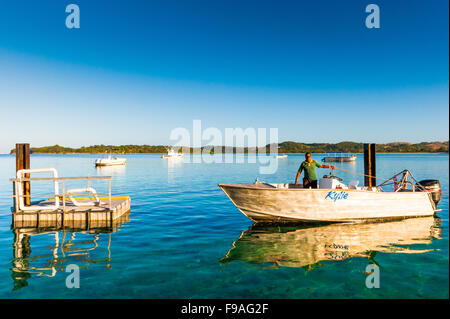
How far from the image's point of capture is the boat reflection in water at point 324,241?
27.4 ft

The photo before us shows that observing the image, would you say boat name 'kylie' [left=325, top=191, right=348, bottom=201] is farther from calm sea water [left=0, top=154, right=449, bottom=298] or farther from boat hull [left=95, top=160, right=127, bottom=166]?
boat hull [left=95, top=160, right=127, bottom=166]

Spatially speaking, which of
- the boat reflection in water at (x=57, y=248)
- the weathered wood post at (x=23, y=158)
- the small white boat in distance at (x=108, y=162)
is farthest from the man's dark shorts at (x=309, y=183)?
the small white boat in distance at (x=108, y=162)

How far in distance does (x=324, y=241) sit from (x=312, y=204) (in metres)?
1.73

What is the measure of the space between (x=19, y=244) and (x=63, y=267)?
11.7 feet

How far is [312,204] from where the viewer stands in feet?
36.4

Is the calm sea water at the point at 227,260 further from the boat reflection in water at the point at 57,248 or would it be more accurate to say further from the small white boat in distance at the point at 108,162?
the small white boat in distance at the point at 108,162

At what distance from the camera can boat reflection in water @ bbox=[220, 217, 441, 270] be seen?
329 inches

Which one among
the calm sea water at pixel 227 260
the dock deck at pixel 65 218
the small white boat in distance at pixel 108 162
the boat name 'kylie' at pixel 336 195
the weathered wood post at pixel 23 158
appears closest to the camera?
the calm sea water at pixel 227 260

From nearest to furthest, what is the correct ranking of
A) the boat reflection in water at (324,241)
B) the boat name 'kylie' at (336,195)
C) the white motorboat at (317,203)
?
the boat reflection in water at (324,241), the white motorboat at (317,203), the boat name 'kylie' at (336,195)

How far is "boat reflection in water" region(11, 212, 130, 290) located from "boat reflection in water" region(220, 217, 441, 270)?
14.7ft

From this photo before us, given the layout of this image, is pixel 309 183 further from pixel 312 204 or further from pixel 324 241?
pixel 324 241

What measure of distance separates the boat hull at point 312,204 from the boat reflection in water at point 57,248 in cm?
526

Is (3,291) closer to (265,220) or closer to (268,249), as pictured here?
(268,249)

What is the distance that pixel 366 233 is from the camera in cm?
1069
